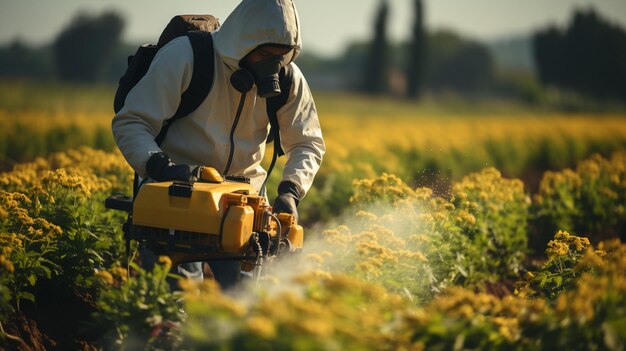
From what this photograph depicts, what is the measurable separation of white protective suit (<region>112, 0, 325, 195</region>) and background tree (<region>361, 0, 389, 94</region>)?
1810 inches

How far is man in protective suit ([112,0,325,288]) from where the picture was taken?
360cm

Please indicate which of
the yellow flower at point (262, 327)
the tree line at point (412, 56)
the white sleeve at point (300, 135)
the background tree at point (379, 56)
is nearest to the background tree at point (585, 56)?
the tree line at point (412, 56)

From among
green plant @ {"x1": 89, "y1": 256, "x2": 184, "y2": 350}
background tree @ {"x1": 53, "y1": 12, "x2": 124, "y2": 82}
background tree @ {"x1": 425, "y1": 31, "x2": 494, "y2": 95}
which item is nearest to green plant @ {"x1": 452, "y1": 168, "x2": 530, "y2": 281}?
green plant @ {"x1": 89, "y1": 256, "x2": 184, "y2": 350}

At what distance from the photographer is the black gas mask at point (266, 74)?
3701mm

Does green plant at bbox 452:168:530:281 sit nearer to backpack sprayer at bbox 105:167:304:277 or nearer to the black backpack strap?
the black backpack strap

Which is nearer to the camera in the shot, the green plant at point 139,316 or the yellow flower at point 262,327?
the yellow flower at point 262,327

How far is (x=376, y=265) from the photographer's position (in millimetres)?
3672

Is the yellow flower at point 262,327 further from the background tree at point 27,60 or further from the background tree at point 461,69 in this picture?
the background tree at point 461,69

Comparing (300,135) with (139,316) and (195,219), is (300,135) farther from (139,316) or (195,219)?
(139,316)

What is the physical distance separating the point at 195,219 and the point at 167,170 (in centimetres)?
29

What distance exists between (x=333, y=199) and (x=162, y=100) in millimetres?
4625

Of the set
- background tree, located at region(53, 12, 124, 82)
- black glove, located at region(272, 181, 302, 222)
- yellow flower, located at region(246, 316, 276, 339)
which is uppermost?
yellow flower, located at region(246, 316, 276, 339)

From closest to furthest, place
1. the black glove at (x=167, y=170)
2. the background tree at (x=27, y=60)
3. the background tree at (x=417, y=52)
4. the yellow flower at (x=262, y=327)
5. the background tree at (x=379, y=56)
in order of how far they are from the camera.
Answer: the yellow flower at (x=262, y=327) → the black glove at (x=167, y=170) → the background tree at (x=417, y=52) → the background tree at (x=379, y=56) → the background tree at (x=27, y=60)

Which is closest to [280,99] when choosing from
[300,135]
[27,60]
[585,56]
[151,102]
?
[300,135]
